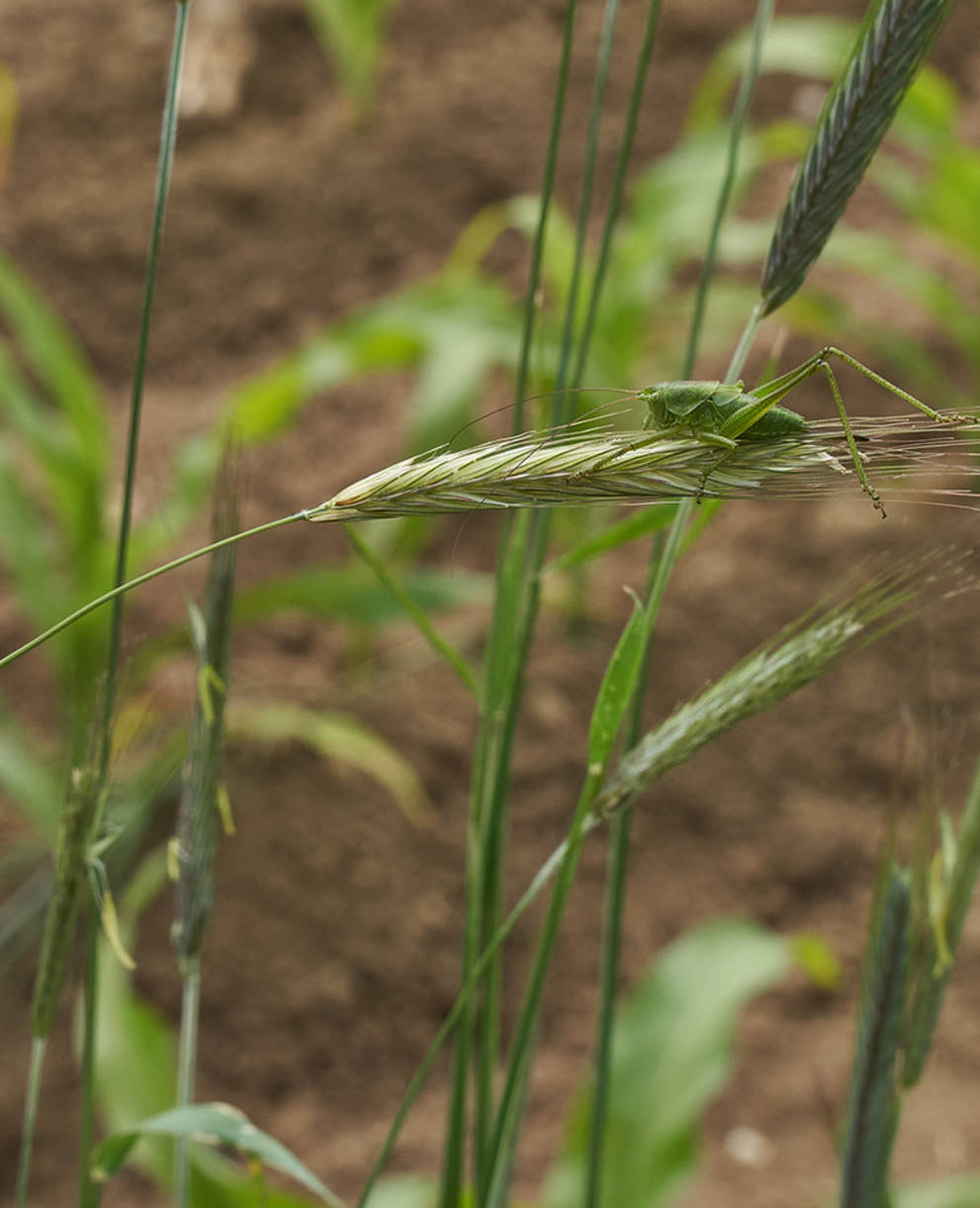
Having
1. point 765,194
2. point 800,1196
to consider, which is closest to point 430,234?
point 765,194

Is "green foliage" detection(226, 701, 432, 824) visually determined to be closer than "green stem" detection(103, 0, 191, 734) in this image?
No

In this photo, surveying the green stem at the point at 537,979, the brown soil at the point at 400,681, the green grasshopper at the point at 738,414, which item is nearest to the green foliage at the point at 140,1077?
the brown soil at the point at 400,681

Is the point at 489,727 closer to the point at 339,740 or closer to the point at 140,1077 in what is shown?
the point at 140,1077

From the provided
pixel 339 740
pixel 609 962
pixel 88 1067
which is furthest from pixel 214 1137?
pixel 339 740

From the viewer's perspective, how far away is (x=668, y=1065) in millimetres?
1141

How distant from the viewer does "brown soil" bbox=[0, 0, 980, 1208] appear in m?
1.39

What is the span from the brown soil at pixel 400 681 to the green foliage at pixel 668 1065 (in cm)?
22

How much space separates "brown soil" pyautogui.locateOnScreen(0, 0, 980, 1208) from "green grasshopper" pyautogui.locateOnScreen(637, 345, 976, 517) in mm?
245

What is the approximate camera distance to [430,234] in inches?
91.4

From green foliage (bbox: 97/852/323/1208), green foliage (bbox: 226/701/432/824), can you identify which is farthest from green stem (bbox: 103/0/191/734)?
green foliage (bbox: 226/701/432/824)

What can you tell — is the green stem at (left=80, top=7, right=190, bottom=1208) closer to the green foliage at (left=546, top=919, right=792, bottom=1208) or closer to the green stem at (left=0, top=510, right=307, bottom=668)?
the green stem at (left=0, top=510, right=307, bottom=668)

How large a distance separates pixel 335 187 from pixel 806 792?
135 centimetres

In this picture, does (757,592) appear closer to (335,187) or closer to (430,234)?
(430,234)

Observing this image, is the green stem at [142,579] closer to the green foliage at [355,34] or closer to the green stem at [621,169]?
the green stem at [621,169]
